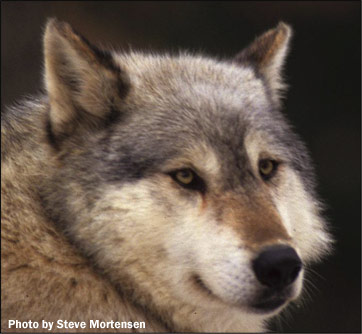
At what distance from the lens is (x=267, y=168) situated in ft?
15.8

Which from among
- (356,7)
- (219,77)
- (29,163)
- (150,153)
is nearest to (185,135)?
(150,153)

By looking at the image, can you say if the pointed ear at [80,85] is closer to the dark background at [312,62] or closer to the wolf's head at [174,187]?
the wolf's head at [174,187]

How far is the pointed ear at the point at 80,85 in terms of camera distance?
4617 mm

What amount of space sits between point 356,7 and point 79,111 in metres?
8.51

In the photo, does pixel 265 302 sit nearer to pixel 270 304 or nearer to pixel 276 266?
pixel 270 304

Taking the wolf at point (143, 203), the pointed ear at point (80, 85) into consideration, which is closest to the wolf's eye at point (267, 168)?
the wolf at point (143, 203)

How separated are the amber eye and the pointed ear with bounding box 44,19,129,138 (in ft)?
2.26

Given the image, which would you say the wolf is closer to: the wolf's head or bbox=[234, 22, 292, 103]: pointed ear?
the wolf's head

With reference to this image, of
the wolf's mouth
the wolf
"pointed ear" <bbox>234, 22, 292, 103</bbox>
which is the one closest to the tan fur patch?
the wolf

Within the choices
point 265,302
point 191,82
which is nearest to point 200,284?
point 265,302

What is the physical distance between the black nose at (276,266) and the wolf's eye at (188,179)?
0.66 meters

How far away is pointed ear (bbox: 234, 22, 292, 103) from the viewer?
573cm

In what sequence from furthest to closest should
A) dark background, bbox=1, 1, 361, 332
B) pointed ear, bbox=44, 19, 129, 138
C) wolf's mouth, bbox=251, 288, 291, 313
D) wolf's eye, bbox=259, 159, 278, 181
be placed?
dark background, bbox=1, 1, 361, 332 → wolf's eye, bbox=259, 159, 278, 181 → pointed ear, bbox=44, 19, 129, 138 → wolf's mouth, bbox=251, 288, 291, 313

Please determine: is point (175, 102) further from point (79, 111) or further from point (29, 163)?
point (29, 163)
